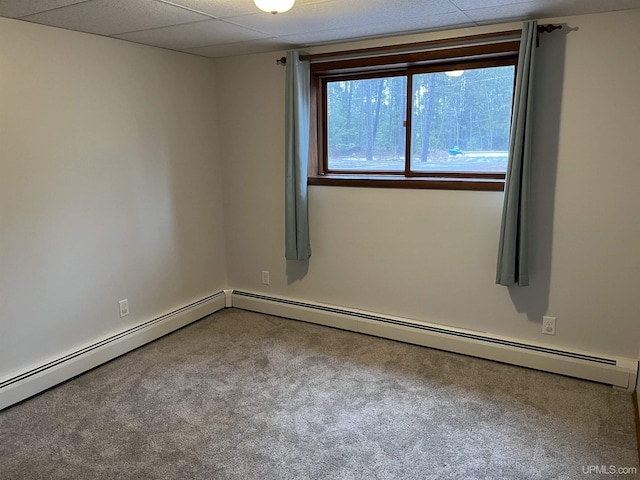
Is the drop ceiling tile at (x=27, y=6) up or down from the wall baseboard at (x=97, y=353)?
up

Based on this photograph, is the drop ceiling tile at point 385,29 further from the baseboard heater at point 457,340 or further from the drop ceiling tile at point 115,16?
the baseboard heater at point 457,340

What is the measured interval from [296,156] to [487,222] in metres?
1.41

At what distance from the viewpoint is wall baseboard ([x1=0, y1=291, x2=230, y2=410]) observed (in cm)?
267

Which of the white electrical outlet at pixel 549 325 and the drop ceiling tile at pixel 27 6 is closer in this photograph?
the drop ceiling tile at pixel 27 6

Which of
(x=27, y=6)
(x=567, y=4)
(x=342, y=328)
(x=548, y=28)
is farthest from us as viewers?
(x=342, y=328)

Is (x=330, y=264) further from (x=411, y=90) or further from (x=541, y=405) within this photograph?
(x=541, y=405)

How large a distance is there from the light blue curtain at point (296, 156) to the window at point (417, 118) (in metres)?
0.15

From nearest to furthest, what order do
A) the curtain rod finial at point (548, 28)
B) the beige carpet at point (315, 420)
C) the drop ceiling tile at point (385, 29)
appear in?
the beige carpet at point (315, 420)
the curtain rod finial at point (548, 28)
the drop ceiling tile at point (385, 29)

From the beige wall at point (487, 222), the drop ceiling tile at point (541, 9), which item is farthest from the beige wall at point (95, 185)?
the drop ceiling tile at point (541, 9)

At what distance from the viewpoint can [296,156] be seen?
11.4 feet

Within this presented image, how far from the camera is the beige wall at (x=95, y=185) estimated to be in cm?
263

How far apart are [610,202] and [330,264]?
1.91 metres

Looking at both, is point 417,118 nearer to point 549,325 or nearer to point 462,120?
point 462,120

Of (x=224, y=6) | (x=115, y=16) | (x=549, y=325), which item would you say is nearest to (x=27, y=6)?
(x=115, y=16)
